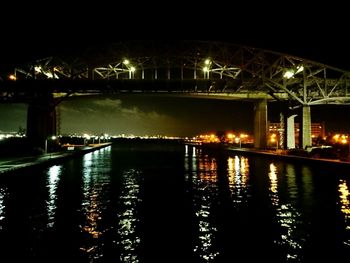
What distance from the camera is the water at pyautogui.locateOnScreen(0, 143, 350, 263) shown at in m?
10.1

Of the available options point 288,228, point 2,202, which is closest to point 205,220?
point 288,228

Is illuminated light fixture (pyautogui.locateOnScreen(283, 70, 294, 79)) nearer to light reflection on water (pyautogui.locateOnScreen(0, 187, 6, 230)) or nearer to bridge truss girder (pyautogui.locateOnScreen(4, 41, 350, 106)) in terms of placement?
bridge truss girder (pyautogui.locateOnScreen(4, 41, 350, 106))

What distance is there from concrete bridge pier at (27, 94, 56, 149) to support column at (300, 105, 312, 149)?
1455 inches

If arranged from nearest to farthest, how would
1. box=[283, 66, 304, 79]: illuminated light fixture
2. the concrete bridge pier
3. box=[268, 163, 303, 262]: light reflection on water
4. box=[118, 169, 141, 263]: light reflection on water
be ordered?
box=[118, 169, 141, 263]: light reflection on water < box=[268, 163, 303, 262]: light reflection on water < box=[283, 66, 304, 79]: illuminated light fixture < the concrete bridge pier

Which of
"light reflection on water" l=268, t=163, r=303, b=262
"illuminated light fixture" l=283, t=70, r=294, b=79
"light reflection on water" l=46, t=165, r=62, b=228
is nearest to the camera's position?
"light reflection on water" l=268, t=163, r=303, b=262

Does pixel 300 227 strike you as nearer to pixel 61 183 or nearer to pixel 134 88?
pixel 61 183

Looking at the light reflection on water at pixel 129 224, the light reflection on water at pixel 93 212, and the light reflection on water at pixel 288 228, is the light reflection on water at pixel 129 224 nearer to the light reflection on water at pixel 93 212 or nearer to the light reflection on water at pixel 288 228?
the light reflection on water at pixel 93 212

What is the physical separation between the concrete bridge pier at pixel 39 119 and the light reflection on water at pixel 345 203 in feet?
142

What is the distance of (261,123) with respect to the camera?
2454 inches

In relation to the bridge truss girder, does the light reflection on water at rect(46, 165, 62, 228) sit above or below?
below

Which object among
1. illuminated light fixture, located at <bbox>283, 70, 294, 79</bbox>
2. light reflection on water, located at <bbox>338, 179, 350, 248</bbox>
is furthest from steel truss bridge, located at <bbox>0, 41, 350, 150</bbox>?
light reflection on water, located at <bbox>338, 179, 350, 248</bbox>

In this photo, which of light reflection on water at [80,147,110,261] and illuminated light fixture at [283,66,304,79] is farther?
illuminated light fixture at [283,66,304,79]

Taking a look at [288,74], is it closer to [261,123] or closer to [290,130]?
[290,130]

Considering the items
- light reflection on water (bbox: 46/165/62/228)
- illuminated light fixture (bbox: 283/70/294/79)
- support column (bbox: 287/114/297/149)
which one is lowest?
light reflection on water (bbox: 46/165/62/228)
